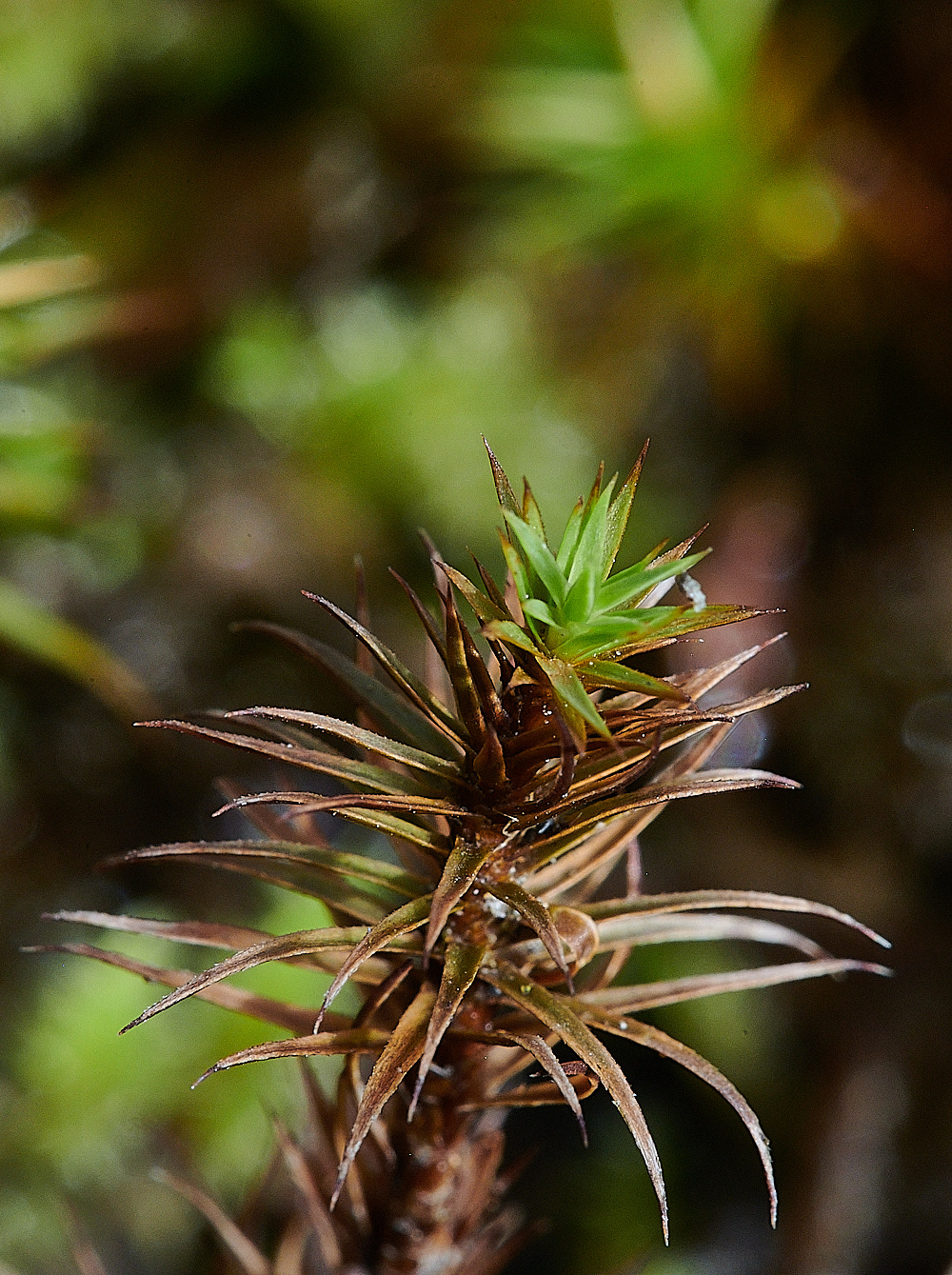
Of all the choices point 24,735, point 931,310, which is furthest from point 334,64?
point 24,735

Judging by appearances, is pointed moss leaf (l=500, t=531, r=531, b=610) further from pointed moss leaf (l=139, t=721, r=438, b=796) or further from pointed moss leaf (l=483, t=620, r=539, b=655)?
pointed moss leaf (l=139, t=721, r=438, b=796)

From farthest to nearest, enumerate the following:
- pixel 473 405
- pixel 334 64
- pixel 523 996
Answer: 1. pixel 334 64
2. pixel 473 405
3. pixel 523 996

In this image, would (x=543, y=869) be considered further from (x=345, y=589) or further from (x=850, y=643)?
(x=850, y=643)

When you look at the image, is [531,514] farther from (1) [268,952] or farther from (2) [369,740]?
(1) [268,952]

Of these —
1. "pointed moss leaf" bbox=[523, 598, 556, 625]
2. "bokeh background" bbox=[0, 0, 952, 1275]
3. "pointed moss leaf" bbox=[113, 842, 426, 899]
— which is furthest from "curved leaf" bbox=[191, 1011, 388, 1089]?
"bokeh background" bbox=[0, 0, 952, 1275]

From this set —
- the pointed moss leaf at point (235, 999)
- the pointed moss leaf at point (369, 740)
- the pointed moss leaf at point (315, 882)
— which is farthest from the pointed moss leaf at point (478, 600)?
the pointed moss leaf at point (235, 999)

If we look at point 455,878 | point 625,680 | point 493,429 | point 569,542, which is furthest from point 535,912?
point 493,429
